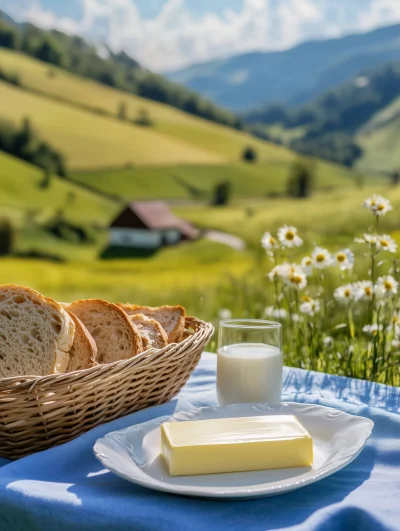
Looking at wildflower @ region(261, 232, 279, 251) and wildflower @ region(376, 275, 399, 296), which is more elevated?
wildflower @ region(261, 232, 279, 251)

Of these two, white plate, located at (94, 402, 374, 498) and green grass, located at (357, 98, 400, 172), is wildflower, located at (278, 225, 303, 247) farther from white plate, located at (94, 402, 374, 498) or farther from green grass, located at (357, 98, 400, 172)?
green grass, located at (357, 98, 400, 172)

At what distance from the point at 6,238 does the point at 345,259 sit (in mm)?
7768

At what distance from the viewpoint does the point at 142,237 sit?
9.27 meters

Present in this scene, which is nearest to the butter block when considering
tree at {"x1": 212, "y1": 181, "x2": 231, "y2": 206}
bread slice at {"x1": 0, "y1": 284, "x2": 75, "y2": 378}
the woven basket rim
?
the woven basket rim

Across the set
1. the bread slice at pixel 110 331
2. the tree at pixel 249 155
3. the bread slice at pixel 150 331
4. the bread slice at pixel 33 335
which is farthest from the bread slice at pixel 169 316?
the tree at pixel 249 155

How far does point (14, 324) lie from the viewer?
1100mm

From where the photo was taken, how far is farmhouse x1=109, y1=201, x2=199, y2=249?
9070 millimetres

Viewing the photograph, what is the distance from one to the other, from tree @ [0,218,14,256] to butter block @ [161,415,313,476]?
838 centimetres

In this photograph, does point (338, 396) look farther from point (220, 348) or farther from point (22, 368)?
point (22, 368)

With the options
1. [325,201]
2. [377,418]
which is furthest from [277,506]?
[325,201]

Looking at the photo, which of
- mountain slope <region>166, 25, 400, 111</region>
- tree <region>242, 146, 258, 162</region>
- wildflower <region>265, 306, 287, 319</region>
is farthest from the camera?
mountain slope <region>166, 25, 400, 111</region>

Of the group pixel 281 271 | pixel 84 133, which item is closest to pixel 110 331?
pixel 281 271

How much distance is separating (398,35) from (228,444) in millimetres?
12147

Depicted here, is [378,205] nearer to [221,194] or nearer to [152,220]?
[152,220]
